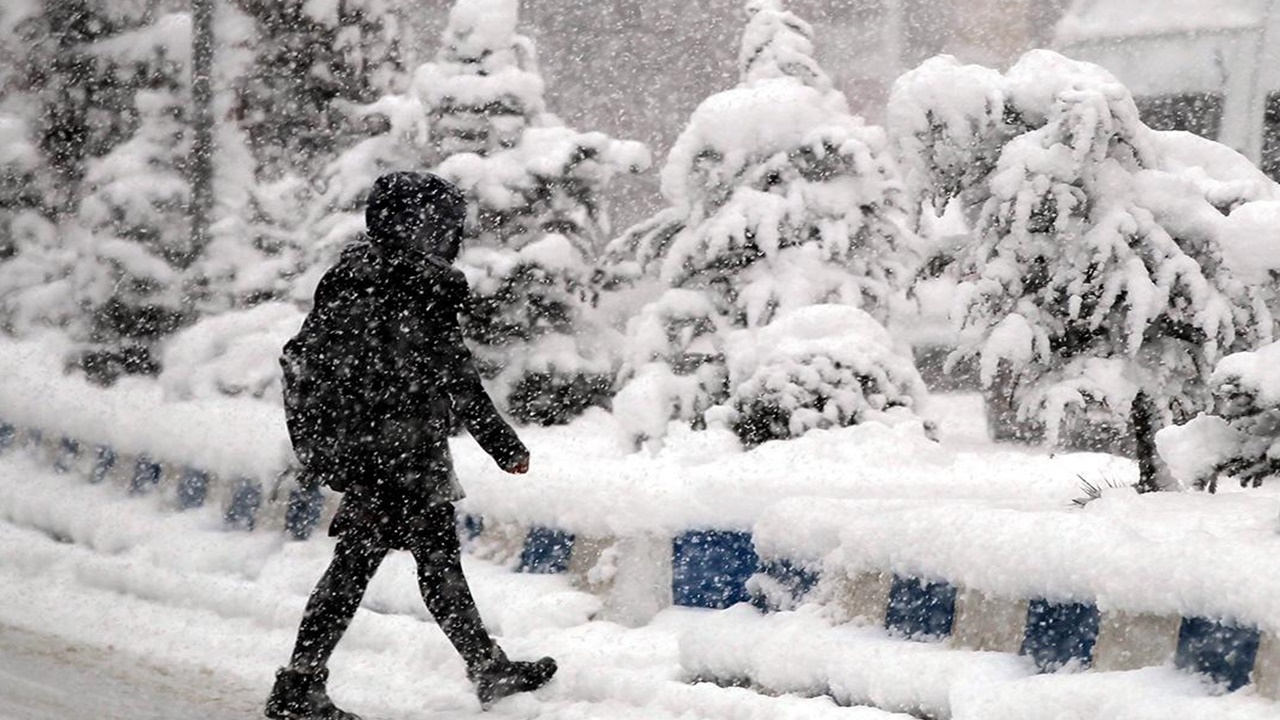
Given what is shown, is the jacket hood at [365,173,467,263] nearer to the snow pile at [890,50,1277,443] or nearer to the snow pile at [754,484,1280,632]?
the snow pile at [754,484,1280,632]

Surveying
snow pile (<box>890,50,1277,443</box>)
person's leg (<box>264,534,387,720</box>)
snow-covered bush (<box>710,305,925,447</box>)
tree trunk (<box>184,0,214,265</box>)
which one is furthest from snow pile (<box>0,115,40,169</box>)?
person's leg (<box>264,534,387,720</box>)

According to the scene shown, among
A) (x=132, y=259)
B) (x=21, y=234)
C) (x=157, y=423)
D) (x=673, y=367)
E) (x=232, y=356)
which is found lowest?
(x=157, y=423)

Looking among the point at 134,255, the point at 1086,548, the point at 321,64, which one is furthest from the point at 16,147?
the point at 1086,548

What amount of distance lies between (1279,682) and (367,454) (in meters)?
2.98

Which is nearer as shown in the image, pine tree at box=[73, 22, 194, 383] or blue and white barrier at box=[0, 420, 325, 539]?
blue and white barrier at box=[0, 420, 325, 539]

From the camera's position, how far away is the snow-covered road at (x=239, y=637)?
6.41m

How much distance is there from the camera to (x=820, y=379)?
397 inches

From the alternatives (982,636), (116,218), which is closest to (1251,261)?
(982,636)

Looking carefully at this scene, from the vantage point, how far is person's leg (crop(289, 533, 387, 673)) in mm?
6020

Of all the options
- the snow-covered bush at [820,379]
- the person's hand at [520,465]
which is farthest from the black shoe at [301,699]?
the snow-covered bush at [820,379]

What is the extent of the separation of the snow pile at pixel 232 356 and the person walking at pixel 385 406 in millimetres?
7389

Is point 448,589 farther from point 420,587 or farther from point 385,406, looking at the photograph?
point 385,406

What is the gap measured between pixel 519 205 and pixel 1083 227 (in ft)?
20.5

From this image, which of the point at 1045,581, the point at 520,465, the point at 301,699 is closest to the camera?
the point at 1045,581
